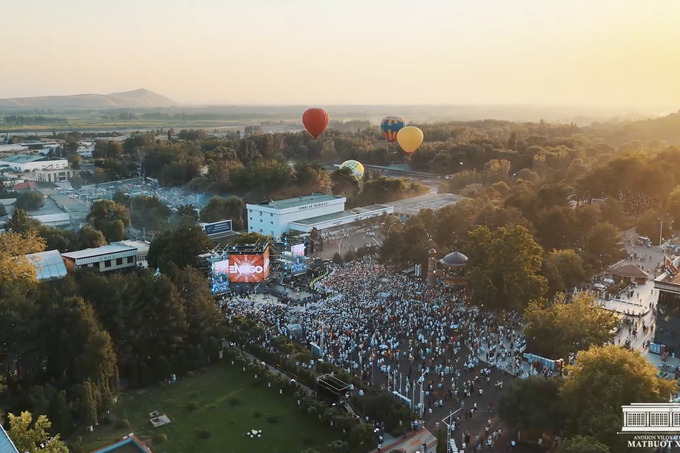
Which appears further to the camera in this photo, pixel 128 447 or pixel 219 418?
pixel 219 418

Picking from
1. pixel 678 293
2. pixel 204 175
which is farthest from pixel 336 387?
pixel 204 175

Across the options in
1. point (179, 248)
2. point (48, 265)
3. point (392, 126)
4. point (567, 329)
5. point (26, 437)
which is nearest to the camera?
point (26, 437)

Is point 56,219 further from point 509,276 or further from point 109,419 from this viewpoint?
point 509,276

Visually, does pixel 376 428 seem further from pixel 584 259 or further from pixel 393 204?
pixel 393 204

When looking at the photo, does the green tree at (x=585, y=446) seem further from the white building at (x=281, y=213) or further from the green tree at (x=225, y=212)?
the green tree at (x=225, y=212)

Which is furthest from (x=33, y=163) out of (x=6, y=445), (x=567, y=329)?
→ (x=567, y=329)

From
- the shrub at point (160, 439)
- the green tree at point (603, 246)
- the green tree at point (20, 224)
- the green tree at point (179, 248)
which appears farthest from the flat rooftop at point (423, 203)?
the shrub at point (160, 439)
